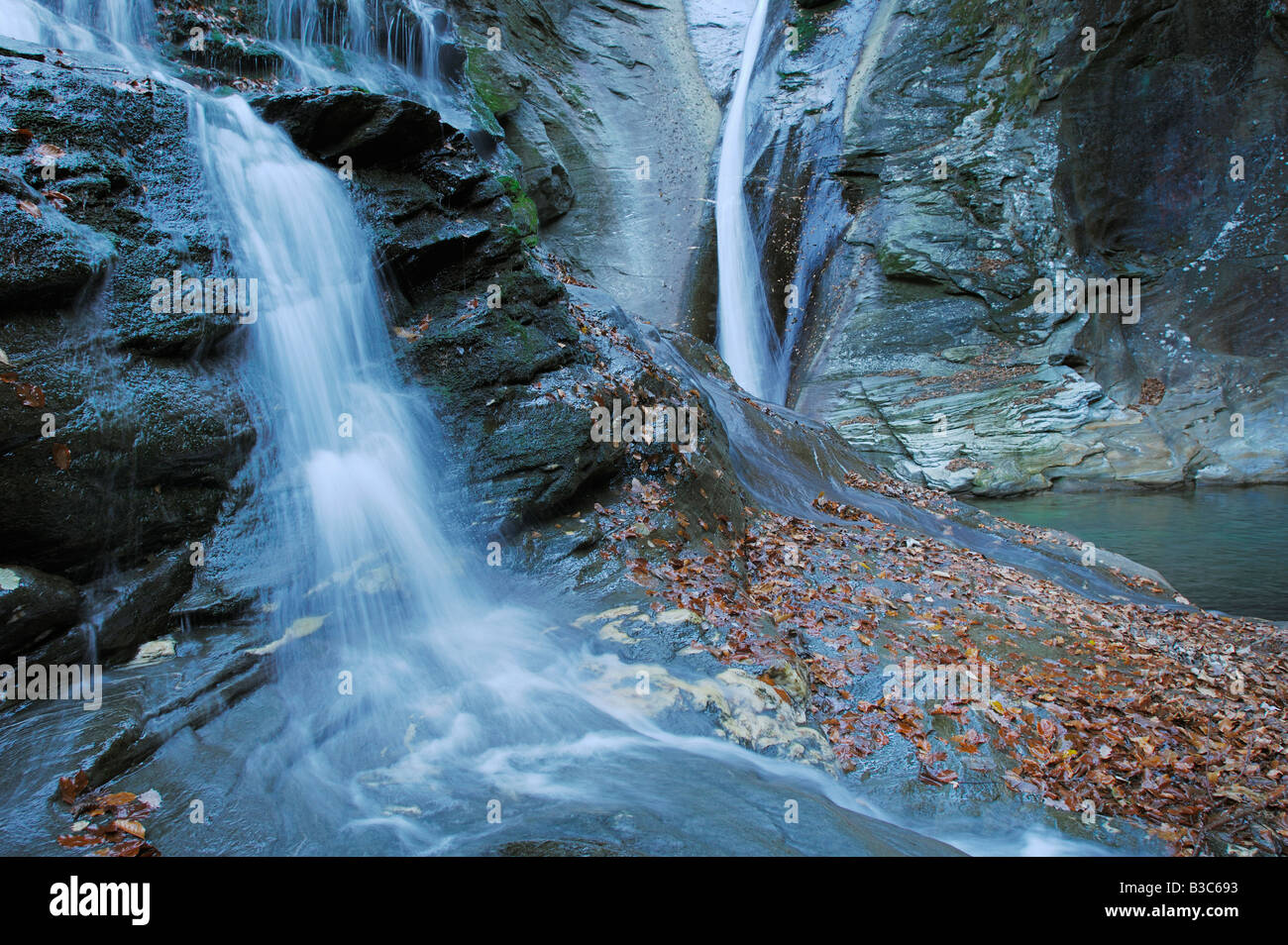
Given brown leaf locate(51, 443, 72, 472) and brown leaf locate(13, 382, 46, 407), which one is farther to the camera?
brown leaf locate(51, 443, 72, 472)

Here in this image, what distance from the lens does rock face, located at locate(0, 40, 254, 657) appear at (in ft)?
14.2

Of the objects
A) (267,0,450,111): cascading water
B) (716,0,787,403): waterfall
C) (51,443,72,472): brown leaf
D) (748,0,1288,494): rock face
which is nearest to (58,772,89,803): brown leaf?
(51,443,72,472): brown leaf

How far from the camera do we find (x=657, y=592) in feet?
19.3

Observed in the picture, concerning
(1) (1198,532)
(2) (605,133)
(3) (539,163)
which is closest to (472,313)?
(1) (1198,532)

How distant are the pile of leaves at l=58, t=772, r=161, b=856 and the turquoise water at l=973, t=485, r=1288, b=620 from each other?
1242 cm

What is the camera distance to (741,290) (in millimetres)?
19797

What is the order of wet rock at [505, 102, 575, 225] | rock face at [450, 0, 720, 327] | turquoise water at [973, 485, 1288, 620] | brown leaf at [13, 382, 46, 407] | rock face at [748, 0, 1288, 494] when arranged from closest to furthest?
brown leaf at [13, 382, 46, 407]
turquoise water at [973, 485, 1288, 620]
rock face at [748, 0, 1288, 494]
wet rock at [505, 102, 575, 225]
rock face at [450, 0, 720, 327]

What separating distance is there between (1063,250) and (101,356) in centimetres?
1956

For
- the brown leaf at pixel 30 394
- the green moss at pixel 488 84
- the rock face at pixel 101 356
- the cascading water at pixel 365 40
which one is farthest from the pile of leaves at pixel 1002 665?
the green moss at pixel 488 84

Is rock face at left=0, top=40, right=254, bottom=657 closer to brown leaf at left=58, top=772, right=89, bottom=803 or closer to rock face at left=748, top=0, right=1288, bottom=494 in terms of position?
brown leaf at left=58, top=772, right=89, bottom=803

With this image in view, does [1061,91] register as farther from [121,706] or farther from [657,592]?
[121,706]

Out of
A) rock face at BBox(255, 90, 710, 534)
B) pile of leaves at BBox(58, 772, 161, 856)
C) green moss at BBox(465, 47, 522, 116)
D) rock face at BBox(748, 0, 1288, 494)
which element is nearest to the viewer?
pile of leaves at BBox(58, 772, 161, 856)
